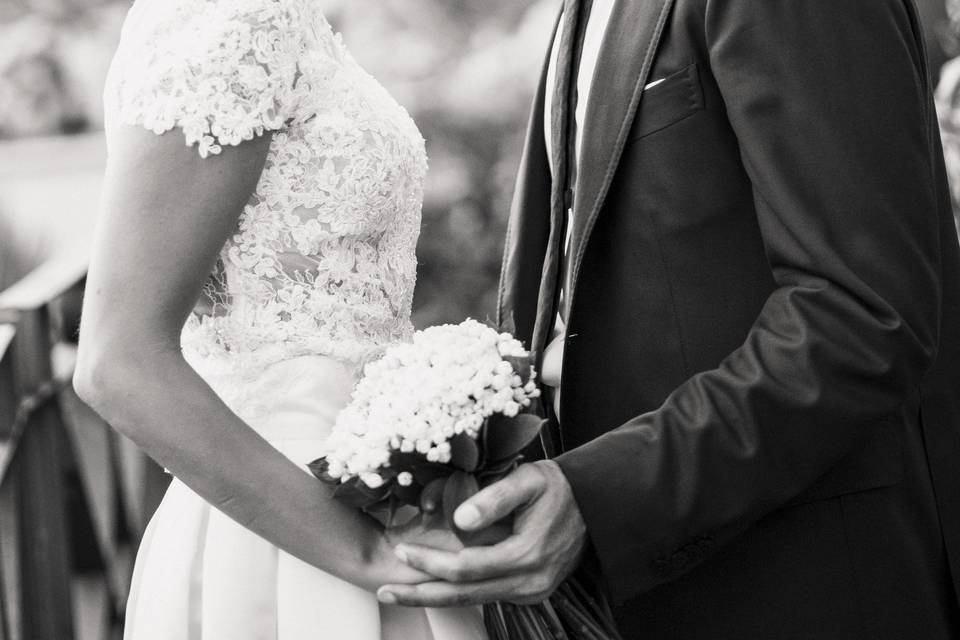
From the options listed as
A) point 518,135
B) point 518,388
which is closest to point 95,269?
point 518,388

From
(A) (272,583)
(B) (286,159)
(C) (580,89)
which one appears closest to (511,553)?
(A) (272,583)

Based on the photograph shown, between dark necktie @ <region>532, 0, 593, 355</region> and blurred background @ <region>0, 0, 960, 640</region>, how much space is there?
142 cm

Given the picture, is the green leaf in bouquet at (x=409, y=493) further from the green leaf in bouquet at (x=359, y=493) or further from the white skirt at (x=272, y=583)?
the white skirt at (x=272, y=583)

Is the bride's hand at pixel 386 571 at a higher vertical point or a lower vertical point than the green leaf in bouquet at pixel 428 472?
lower

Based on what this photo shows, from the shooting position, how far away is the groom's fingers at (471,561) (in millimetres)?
1175

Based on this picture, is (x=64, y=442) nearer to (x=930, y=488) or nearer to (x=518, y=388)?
(x=518, y=388)

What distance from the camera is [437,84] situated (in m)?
3.07

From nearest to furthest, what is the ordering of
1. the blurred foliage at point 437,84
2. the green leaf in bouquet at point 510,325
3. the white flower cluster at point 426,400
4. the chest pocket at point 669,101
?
the white flower cluster at point 426,400 < the chest pocket at point 669,101 < the green leaf in bouquet at point 510,325 < the blurred foliage at point 437,84

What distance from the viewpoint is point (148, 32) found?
1253 mm

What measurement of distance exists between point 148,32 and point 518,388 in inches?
25.7

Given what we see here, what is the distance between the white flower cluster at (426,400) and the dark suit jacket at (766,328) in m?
0.18

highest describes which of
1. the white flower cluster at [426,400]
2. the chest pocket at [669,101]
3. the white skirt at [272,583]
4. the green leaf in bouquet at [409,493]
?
the chest pocket at [669,101]

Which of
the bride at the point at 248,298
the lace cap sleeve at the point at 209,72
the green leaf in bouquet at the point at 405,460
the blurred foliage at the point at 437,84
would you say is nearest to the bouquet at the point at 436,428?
the green leaf in bouquet at the point at 405,460

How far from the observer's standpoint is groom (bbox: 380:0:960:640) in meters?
1.24
